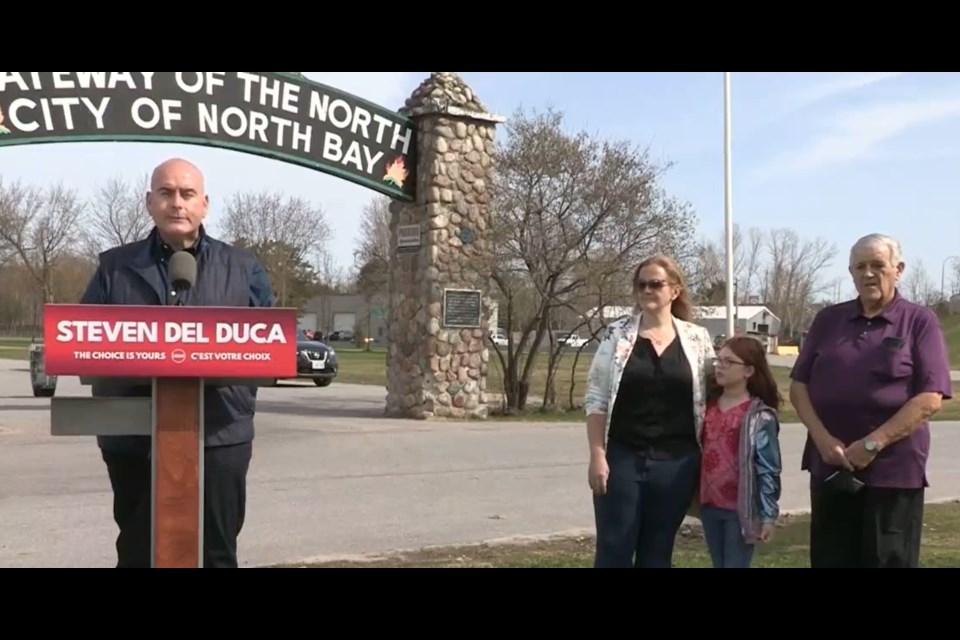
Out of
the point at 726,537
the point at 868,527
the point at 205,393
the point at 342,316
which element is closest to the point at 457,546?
the point at 726,537

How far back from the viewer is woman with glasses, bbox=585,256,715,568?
15.0 ft

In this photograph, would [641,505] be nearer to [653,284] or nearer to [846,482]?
[846,482]

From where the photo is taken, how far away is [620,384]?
4570 millimetres

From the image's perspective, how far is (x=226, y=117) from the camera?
15008mm

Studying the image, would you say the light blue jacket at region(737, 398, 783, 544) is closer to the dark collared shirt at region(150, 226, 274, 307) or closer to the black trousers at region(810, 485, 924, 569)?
the black trousers at region(810, 485, 924, 569)

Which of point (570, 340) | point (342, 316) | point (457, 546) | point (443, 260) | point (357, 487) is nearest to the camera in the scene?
point (457, 546)

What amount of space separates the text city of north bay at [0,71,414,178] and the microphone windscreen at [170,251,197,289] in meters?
10.4

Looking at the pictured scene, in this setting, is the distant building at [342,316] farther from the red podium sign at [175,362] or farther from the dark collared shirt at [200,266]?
the red podium sign at [175,362]

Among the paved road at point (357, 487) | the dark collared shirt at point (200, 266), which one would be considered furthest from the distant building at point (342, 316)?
the dark collared shirt at point (200, 266)

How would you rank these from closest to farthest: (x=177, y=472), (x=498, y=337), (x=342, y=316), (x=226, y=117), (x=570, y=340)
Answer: (x=177, y=472), (x=226, y=117), (x=570, y=340), (x=498, y=337), (x=342, y=316)

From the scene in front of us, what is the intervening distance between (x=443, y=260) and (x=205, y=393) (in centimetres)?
1345

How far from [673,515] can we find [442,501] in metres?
4.91

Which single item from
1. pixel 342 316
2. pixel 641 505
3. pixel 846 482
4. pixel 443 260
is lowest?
pixel 641 505

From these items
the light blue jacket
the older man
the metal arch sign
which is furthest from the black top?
the metal arch sign
